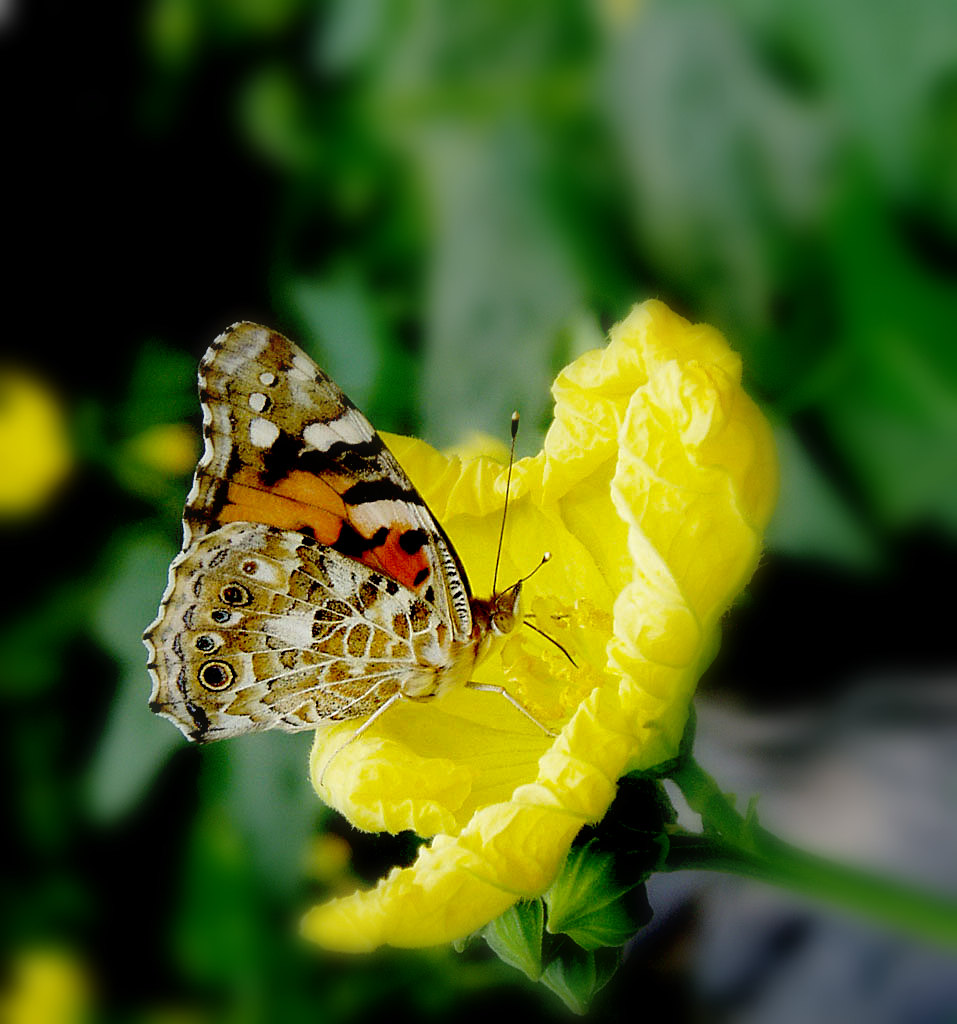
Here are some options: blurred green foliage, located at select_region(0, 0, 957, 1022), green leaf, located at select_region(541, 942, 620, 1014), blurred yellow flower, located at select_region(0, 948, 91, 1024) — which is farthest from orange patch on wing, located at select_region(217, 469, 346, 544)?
blurred yellow flower, located at select_region(0, 948, 91, 1024)

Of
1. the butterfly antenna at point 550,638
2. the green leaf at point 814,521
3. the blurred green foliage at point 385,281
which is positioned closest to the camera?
the butterfly antenna at point 550,638

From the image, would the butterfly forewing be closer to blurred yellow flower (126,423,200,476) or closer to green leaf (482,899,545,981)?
green leaf (482,899,545,981)

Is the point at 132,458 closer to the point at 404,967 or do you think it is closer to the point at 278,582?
the point at 278,582

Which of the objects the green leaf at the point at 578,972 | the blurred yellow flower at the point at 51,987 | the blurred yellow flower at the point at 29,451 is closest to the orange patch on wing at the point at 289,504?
the green leaf at the point at 578,972

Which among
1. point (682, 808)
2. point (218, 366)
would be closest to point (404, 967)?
point (682, 808)

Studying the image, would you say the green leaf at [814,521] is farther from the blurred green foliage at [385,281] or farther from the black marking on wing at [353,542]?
the black marking on wing at [353,542]

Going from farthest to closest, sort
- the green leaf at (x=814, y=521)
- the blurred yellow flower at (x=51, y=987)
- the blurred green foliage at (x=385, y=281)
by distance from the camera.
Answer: the blurred yellow flower at (x=51, y=987)
the green leaf at (x=814, y=521)
the blurred green foliage at (x=385, y=281)

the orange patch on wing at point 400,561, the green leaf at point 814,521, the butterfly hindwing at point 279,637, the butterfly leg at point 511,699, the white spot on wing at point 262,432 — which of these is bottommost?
the green leaf at point 814,521

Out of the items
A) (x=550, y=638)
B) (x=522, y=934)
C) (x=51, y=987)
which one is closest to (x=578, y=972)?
(x=522, y=934)
